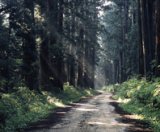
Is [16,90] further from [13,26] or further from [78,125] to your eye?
[78,125]

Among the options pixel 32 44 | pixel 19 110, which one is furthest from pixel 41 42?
pixel 19 110

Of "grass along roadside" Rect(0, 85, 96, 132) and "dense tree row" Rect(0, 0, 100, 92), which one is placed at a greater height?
"dense tree row" Rect(0, 0, 100, 92)

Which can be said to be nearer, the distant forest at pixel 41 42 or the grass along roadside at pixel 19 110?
the grass along roadside at pixel 19 110

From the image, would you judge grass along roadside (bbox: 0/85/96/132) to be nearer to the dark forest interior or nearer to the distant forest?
the dark forest interior

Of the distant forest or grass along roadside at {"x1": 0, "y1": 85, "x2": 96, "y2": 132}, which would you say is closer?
grass along roadside at {"x1": 0, "y1": 85, "x2": 96, "y2": 132}

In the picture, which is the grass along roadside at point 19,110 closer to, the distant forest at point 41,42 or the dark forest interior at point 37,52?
the dark forest interior at point 37,52

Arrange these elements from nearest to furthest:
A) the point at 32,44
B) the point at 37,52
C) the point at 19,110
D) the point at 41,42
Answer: the point at 19,110 → the point at 32,44 → the point at 37,52 → the point at 41,42

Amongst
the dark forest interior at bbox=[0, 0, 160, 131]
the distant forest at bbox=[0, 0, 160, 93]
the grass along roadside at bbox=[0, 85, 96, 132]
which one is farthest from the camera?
the distant forest at bbox=[0, 0, 160, 93]

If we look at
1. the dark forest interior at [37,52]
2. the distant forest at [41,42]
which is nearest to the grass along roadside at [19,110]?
the dark forest interior at [37,52]

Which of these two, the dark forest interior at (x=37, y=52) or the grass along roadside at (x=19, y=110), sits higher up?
the dark forest interior at (x=37, y=52)

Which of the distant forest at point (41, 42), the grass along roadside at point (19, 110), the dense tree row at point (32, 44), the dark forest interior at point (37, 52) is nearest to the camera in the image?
the grass along roadside at point (19, 110)

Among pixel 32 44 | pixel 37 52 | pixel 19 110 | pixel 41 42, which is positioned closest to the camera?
pixel 19 110

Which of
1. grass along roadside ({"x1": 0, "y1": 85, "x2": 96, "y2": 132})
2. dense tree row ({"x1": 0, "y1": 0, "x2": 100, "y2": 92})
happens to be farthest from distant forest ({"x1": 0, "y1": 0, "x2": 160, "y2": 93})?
grass along roadside ({"x1": 0, "y1": 85, "x2": 96, "y2": 132})

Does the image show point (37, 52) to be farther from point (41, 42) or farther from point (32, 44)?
point (32, 44)
